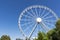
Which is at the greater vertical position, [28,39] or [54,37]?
[28,39]

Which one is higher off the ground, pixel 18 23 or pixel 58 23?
pixel 18 23

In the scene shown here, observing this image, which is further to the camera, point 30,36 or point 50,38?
point 30,36

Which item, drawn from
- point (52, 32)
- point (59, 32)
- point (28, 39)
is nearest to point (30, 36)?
point (28, 39)

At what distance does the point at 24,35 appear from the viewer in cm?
7369

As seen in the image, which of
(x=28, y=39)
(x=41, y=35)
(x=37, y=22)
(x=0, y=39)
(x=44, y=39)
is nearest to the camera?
(x=44, y=39)

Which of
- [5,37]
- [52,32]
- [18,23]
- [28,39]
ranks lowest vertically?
[52,32]

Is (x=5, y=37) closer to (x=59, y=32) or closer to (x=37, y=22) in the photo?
(x=37, y=22)

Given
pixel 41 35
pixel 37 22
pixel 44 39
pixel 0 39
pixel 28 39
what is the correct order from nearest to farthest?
1. pixel 44 39
2. pixel 41 35
3. pixel 28 39
4. pixel 37 22
5. pixel 0 39

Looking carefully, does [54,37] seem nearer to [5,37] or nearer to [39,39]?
[39,39]

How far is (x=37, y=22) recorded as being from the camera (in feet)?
255

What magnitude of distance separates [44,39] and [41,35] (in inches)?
133

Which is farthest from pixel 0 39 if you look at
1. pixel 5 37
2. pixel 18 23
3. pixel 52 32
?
pixel 52 32

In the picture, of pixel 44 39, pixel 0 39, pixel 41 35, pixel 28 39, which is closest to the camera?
pixel 44 39

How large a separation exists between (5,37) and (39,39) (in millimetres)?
60455
